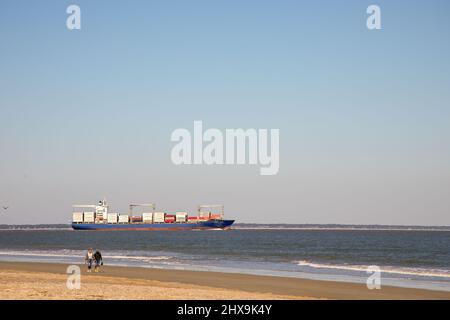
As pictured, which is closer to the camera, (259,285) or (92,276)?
(259,285)

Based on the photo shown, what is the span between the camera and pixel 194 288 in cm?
3103

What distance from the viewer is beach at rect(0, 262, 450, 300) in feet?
83.8

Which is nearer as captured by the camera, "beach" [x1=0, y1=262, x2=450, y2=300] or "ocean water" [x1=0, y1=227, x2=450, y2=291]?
"beach" [x1=0, y1=262, x2=450, y2=300]

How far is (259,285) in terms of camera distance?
3347 centimetres

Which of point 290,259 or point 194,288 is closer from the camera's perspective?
point 194,288

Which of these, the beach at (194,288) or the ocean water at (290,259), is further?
the ocean water at (290,259)

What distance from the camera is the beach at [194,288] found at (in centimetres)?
2553

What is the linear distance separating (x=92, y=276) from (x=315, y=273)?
53.5ft
